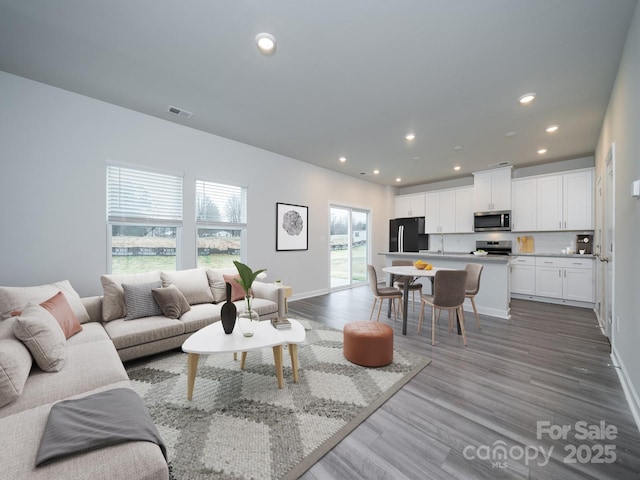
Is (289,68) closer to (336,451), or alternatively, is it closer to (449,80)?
(449,80)

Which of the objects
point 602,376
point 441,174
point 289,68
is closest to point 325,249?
point 441,174

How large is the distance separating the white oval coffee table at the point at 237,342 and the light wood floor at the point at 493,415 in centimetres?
76

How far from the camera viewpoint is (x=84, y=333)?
88.0 inches

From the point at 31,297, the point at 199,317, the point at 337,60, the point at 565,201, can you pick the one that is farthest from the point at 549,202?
the point at 31,297

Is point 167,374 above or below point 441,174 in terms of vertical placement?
below

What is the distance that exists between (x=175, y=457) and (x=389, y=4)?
318 cm

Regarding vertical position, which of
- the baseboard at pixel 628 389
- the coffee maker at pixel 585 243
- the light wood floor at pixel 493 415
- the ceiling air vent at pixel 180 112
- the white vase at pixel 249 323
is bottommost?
the light wood floor at pixel 493 415

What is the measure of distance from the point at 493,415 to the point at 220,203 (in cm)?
414

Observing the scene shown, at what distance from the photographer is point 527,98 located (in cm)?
287

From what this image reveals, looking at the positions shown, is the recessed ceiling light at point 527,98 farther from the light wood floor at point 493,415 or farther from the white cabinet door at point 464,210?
the white cabinet door at point 464,210

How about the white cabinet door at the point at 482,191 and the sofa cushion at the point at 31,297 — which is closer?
the sofa cushion at the point at 31,297

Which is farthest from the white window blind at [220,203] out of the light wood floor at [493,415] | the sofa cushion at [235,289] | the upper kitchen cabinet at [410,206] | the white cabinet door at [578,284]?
the white cabinet door at [578,284]

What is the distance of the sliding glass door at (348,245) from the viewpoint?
6.32 meters

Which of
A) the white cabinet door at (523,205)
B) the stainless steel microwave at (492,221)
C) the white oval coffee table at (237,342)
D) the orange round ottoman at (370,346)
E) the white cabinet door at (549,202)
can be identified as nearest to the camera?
the white oval coffee table at (237,342)
